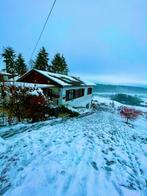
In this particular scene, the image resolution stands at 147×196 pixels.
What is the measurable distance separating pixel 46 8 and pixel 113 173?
27.6ft

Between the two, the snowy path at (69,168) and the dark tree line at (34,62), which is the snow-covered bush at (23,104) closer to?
the snowy path at (69,168)

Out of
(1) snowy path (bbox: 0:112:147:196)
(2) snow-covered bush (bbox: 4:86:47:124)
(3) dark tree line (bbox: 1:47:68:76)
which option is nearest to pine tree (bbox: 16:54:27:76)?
(3) dark tree line (bbox: 1:47:68:76)

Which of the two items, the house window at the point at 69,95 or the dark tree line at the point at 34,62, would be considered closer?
the house window at the point at 69,95

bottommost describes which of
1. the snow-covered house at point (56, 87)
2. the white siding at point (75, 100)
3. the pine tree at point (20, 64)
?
the white siding at point (75, 100)

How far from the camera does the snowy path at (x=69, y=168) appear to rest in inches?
172

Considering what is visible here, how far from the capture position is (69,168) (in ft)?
17.6

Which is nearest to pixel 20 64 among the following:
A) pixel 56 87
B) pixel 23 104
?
pixel 56 87

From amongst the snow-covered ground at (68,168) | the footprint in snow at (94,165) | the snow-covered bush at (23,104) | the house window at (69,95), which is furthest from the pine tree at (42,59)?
the footprint in snow at (94,165)

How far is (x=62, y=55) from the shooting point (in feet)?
181

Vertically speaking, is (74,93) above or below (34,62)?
below

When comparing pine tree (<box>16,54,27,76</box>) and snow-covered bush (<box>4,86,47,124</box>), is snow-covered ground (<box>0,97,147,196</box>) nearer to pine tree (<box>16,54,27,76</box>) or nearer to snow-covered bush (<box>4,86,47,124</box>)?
snow-covered bush (<box>4,86,47,124</box>)

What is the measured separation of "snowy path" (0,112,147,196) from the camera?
4.37m

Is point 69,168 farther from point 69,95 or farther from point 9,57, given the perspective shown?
point 9,57

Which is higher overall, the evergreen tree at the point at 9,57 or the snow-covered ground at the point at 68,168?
the evergreen tree at the point at 9,57
